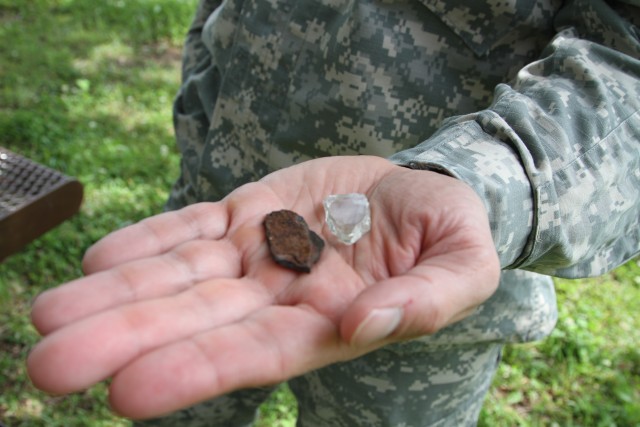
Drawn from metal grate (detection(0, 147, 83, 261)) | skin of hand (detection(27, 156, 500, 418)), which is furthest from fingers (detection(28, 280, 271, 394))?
metal grate (detection(0, 147, 83, 261))

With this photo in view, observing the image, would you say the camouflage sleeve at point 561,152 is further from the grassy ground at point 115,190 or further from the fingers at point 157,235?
the grassy ground at point 115,190

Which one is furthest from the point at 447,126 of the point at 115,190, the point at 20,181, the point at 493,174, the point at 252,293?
the point at 115,190

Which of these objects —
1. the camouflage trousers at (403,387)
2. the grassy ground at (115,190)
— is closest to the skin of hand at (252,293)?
the camouflage trousers at (403,387)

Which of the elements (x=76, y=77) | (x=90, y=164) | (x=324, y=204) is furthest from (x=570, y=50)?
(x=76, y=77)

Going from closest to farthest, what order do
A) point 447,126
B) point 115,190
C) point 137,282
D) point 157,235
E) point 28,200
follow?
point 137,282 < point 157,235 < point 447,126 < point 28,200 < point 115,190

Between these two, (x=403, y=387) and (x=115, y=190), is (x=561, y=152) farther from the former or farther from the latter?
(x=115, y=190)
